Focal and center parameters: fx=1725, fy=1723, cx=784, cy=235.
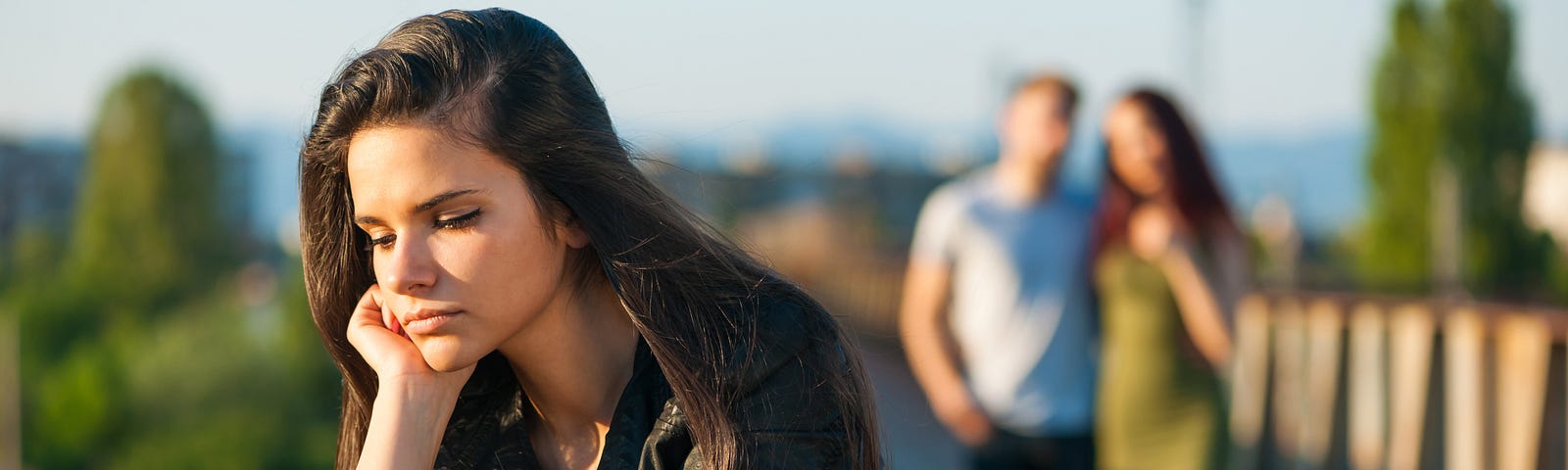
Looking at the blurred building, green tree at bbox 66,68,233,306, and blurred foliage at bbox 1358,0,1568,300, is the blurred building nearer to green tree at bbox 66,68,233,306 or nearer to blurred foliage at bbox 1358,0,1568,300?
blurred foliage at bbox 1358,0,1568,300

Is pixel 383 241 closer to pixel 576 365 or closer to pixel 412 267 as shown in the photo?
pixel 412 267

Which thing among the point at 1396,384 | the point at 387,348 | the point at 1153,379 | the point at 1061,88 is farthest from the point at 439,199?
the point at 1396,384

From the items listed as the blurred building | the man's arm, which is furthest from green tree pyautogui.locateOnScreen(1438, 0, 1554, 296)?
the man's arm

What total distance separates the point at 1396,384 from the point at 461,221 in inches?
193

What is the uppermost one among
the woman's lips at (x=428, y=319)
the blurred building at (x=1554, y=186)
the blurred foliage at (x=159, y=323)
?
the woman's lips at (x=428, y=319)

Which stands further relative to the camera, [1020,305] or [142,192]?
[142,192]

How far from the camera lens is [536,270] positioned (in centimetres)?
216

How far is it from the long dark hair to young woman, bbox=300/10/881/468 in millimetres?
3245

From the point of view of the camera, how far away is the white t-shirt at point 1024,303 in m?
5.23

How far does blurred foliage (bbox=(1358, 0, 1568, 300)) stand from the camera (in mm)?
14555

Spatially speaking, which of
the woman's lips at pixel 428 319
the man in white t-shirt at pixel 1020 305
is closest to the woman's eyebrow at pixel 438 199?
the woman's lips at pixel 428 319

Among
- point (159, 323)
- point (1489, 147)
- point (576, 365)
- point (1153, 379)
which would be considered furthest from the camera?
point (1489, 147)

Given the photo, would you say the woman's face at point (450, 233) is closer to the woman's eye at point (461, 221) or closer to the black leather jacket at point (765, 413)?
the woman's eye at point (461, 221)

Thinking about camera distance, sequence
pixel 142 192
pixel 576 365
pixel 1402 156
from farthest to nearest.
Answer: pixel 1402 156
pixel 142 192
pixel 576 365
